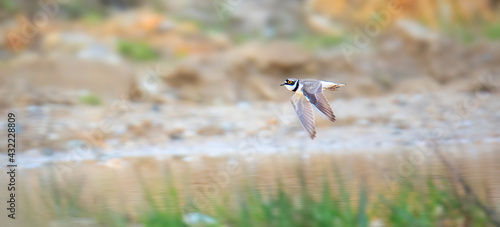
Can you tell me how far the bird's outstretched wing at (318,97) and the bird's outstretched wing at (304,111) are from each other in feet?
0.18

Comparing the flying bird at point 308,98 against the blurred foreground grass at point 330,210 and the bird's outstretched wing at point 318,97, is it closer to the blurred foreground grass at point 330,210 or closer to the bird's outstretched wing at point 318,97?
the bird's outstretched wing at point 318,97

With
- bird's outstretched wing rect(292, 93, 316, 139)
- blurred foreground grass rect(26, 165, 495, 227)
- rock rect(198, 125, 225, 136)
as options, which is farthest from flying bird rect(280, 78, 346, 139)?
rock rect(198, 125, 225, 136)

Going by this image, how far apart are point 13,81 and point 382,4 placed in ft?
8.10

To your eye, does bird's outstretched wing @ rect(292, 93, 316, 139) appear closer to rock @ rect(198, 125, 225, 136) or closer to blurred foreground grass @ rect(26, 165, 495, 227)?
blurred foreground grass @ rect(26, 165, 495, 227)

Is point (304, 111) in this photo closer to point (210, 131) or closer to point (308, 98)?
point (308, 98)

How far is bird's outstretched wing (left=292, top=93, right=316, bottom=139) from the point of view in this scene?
2.02m

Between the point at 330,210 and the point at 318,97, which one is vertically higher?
the point at 318,97

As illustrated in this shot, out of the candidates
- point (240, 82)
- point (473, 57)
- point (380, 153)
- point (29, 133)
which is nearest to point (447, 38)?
point (473, 57)

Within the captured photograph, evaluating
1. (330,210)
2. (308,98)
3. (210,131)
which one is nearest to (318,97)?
(308,98)

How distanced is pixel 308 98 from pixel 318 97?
3 cm

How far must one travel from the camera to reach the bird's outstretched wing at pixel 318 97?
1.93 m

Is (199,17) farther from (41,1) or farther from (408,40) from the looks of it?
(408,40)

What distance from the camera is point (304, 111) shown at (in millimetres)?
2100

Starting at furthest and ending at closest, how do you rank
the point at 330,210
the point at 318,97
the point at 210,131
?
the point at 210,131, the point at 318,97, the point at 330,210
